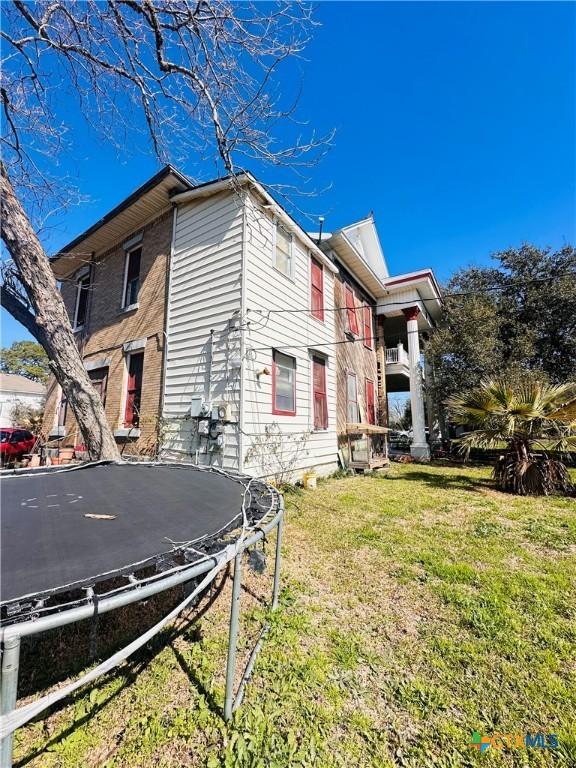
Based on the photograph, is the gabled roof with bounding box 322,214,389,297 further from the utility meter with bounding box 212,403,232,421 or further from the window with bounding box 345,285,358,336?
the utility meter with bounding box 212,403,232,421

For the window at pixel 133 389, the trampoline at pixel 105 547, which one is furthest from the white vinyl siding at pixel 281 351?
the window at pixel 133 389

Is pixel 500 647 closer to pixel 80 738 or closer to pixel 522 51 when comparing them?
pixel 80 738

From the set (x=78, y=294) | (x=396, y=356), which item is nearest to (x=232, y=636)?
(x=78, y=294)

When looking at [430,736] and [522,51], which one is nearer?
[430,736]

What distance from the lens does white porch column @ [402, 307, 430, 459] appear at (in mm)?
13195

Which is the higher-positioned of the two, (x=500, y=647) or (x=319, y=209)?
(x=319, y=209)

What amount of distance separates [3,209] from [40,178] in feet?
6.27

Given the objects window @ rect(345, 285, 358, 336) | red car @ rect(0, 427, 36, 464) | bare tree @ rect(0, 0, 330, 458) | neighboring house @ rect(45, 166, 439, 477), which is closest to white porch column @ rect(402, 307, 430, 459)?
window @ rect(345, 285, 358, 336)

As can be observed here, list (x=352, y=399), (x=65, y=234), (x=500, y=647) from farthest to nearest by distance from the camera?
(x=352, y=399) < (x=65, y=234) < (x=500, y=647)

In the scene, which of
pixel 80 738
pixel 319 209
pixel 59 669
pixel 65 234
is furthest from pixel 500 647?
pixel 65 234

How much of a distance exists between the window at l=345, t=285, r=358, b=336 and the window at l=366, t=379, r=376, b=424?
2263 mm

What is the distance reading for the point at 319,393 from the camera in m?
8.77

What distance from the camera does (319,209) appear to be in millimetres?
4418

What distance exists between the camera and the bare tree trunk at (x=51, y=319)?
15.9 feet
